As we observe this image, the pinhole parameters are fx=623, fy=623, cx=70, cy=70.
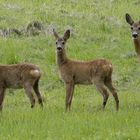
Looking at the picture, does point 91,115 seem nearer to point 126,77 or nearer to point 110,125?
point 110,125

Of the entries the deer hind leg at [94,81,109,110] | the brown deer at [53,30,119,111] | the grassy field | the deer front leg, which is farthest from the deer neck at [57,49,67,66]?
the deer hind leg at [94,81,109,110]

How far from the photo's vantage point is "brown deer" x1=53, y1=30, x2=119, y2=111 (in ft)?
44.4

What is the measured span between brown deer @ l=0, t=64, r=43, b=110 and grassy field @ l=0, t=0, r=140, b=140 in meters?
0.42

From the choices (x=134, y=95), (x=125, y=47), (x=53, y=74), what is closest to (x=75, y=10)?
(x=125, y=47)

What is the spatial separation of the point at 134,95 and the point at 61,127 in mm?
4570

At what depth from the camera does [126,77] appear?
56.8ft

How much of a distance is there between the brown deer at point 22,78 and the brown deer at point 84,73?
723 millimetres

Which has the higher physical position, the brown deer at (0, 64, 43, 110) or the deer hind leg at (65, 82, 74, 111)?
the brown deer at (0, 64, 43, 110)

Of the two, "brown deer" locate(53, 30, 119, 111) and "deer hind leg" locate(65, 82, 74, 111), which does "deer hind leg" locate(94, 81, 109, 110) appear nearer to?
"brown deer" locate(53, 30, 119, 111)

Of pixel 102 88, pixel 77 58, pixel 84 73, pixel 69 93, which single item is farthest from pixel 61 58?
pixel 77 58

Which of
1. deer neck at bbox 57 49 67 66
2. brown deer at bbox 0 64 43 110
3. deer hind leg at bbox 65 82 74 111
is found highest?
deer neck at bbox 57 49 67 66

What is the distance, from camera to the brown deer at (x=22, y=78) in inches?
540

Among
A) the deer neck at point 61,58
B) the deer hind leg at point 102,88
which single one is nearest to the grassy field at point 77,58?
the deer hind leg at point 102,88

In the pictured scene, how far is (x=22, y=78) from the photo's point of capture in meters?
13.9
